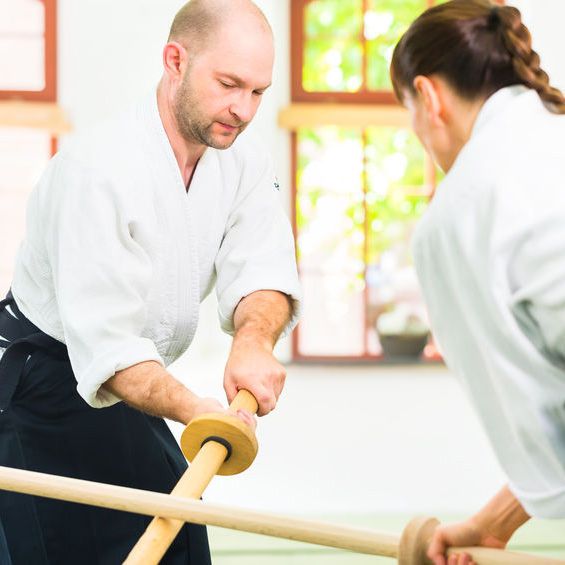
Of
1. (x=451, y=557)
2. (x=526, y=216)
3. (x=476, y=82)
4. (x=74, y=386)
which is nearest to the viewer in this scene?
(x=526, y=216)

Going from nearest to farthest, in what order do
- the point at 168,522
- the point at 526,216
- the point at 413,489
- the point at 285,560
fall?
the point at 526,216
the point at 168,522
the point at 285,560
the point at 413,489

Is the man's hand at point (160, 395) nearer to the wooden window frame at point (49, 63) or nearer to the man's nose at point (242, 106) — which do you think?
the man's nose at point (242, 106)

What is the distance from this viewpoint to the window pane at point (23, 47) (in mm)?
4668

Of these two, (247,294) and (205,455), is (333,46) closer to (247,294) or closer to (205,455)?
(247,294)

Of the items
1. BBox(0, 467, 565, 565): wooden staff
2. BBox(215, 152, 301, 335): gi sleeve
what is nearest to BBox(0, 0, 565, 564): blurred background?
BBox(215, 152, 301, 335): gi sleeve

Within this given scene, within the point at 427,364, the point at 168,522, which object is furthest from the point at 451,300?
the point at 427,364

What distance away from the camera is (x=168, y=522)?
1.61 metres

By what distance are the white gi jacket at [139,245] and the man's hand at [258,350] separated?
3 cm

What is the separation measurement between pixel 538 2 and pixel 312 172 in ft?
3.79

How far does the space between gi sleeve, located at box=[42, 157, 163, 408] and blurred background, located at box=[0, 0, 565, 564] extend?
2631mm

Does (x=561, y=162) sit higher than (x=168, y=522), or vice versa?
(x=561, y=162)

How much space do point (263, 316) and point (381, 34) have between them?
A: 3024mm

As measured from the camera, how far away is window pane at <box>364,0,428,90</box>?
4.80 m

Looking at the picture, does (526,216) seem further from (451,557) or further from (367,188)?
(367,188)
